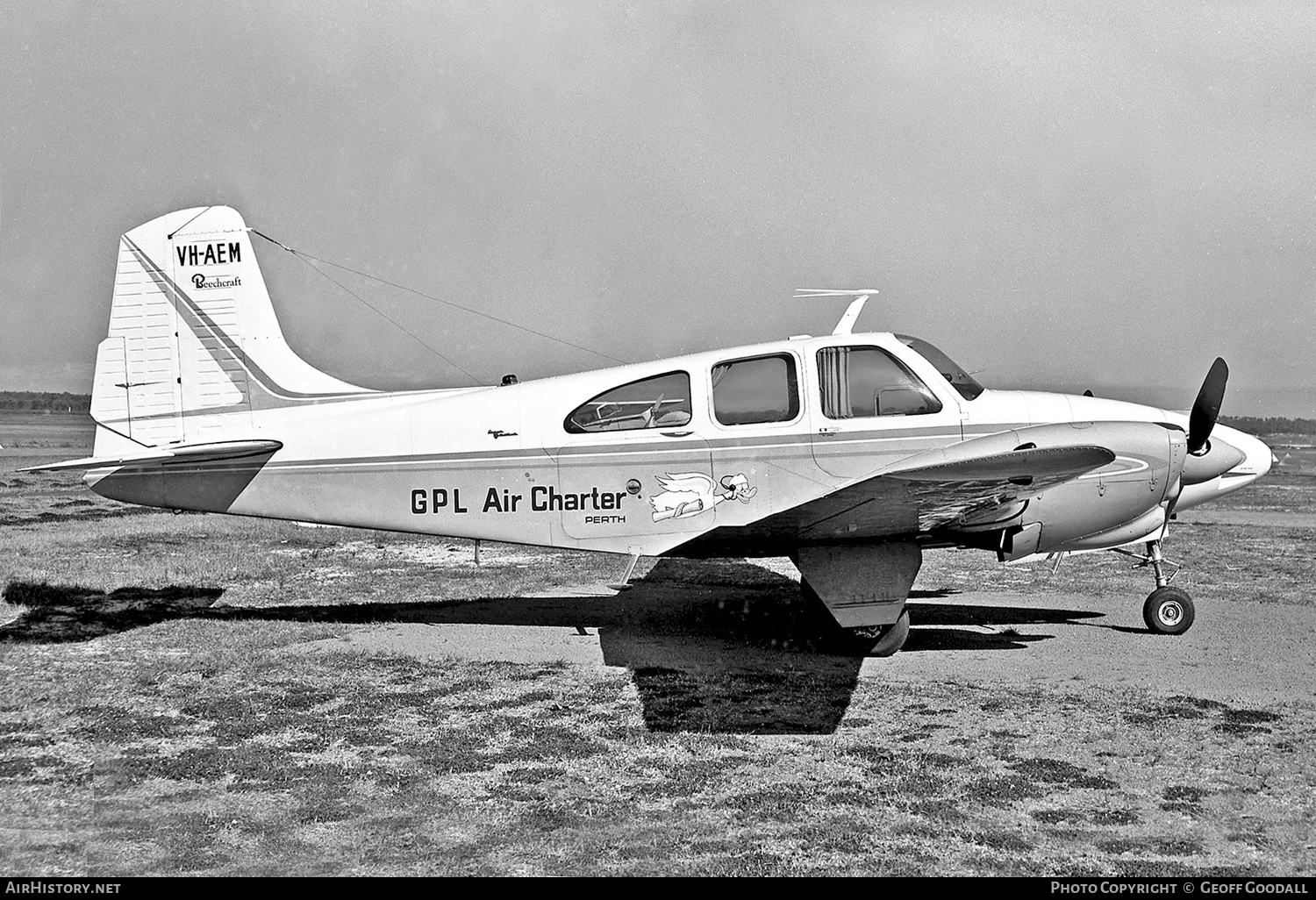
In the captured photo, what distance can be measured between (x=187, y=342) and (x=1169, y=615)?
941 centimetres

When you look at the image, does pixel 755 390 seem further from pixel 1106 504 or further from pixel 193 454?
pixel 193 454

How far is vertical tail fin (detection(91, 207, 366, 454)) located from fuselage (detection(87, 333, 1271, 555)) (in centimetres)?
49

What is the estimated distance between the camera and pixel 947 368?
8781mm

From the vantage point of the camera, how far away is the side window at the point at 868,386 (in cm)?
855

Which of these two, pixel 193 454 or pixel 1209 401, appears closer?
pixel 1209 401

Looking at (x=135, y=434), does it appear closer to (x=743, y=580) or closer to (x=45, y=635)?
(x=45, y=635)

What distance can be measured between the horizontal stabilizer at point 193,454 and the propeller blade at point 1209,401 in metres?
8.01

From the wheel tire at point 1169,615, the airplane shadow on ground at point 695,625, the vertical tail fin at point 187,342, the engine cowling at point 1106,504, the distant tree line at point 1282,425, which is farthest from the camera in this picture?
the distant tree line at point 1282,425

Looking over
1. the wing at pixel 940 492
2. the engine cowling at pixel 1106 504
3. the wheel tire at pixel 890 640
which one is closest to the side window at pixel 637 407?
the wing at pixel 940 492

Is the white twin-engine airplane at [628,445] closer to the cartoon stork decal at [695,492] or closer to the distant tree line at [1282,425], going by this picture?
the cartoon stork decal at [695,492]

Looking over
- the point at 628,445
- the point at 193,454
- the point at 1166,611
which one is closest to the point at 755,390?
the point at 628,445

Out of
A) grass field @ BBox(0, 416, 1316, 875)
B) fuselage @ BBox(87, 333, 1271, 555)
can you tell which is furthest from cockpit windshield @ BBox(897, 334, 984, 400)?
grass field @ BBox(0, 416, 1316, 875)

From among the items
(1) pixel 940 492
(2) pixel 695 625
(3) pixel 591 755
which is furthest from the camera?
(2) pixel 695 625
